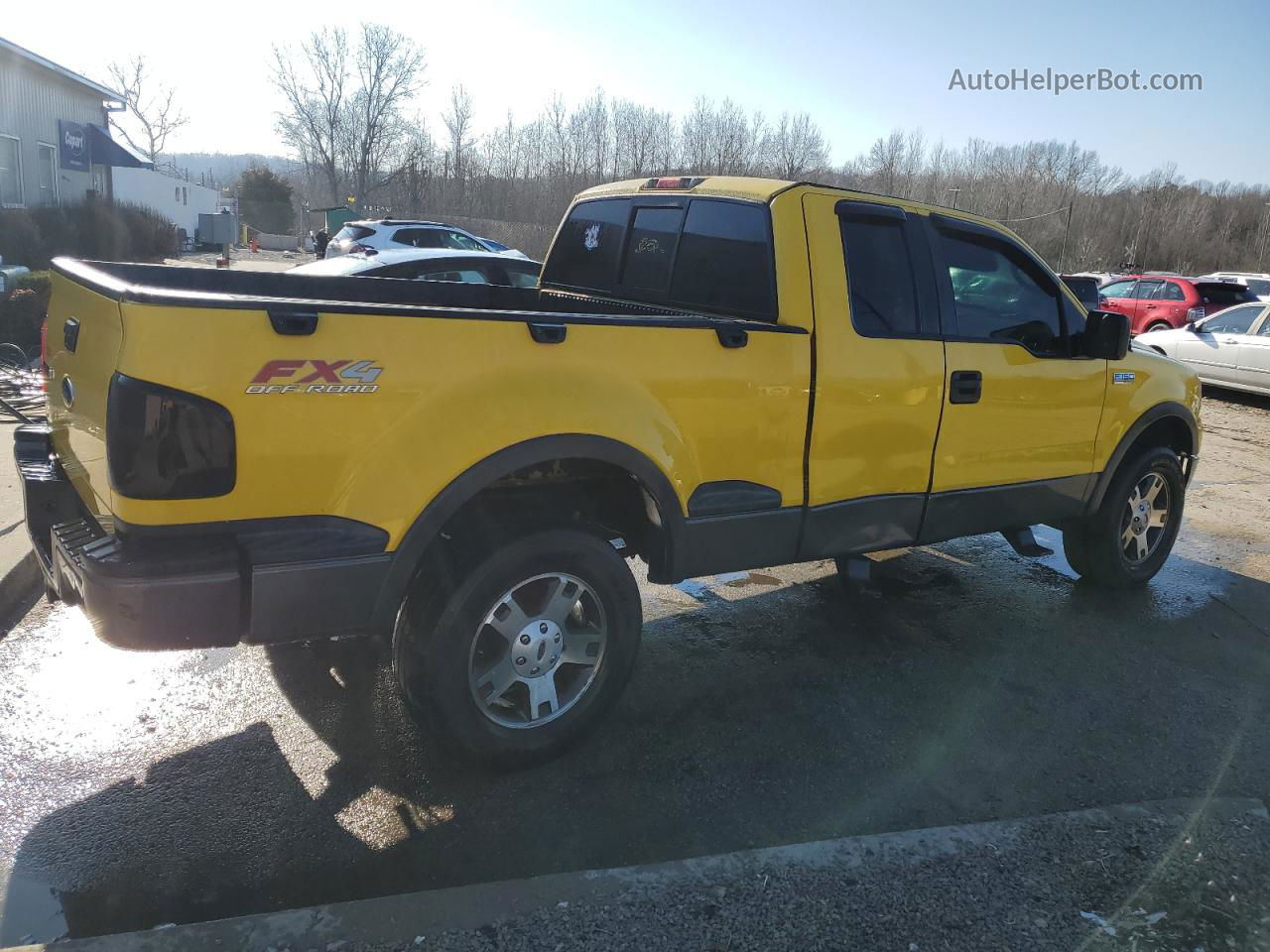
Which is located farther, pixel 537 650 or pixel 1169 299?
pixel 1169 299

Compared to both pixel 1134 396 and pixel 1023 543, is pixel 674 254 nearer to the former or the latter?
pixel 1023 543

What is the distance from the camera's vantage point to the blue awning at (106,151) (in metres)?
32.8

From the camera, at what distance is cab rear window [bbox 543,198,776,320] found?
3.95 meters

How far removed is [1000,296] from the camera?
183 inches

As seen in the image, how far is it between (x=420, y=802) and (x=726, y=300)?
2373mm

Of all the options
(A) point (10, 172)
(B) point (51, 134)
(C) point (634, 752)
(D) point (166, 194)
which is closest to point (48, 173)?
(B) point (51, 134)

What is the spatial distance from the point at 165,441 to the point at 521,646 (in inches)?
52.6

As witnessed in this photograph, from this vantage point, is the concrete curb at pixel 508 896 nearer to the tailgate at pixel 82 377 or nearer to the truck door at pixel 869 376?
the tailgate at pixel 82 377

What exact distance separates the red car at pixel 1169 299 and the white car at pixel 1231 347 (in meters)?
2.95

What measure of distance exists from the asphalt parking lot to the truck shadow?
11 mm

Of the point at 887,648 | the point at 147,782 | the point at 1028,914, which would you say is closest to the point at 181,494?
the point at 147,782

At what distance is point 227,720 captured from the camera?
3.67 meters

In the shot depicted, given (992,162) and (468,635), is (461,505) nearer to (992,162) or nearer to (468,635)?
(468,635)

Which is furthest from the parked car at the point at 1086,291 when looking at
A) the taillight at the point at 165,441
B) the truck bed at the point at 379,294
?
the taillight at the point at 165,441
